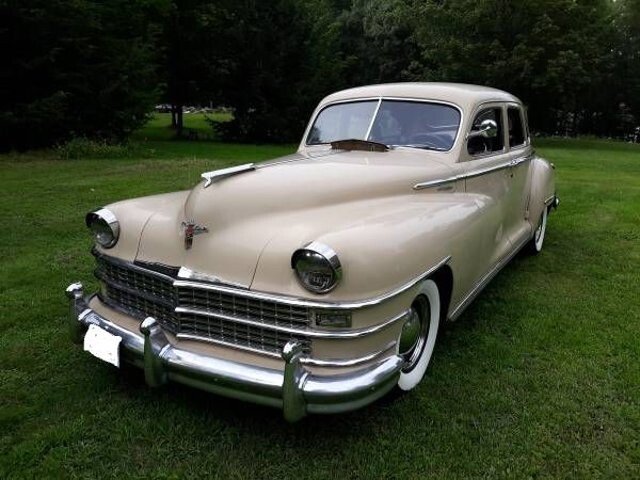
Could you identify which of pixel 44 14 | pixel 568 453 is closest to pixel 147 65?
pixel 44 14

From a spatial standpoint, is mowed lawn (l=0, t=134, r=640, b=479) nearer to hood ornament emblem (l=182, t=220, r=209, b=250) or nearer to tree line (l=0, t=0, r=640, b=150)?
hood ornament emblem (l=182, t=220, r=209, b=250)

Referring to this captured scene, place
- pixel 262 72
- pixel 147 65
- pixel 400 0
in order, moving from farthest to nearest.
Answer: pixel 400 0 → pixel 262 72 → pixel 147 65

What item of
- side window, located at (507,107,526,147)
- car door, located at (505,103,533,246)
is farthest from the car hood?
side window, located at (507,107,526,147)

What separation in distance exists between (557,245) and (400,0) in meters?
23.7

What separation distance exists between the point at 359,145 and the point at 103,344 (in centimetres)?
207

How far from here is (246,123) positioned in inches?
854

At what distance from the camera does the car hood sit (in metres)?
2.62

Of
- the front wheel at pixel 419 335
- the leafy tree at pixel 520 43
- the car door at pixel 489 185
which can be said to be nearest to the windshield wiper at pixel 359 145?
the car door at pixel 489 185

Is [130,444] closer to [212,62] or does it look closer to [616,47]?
[212,62]

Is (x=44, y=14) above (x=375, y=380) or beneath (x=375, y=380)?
above

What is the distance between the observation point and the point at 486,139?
4.26 metres

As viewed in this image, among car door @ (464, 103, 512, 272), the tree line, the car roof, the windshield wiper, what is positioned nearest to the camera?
car door @ (464, 103, 512, 272)

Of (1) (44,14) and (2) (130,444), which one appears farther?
(1) (44,14)

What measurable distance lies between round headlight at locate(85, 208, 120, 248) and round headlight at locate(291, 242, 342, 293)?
119 cm
